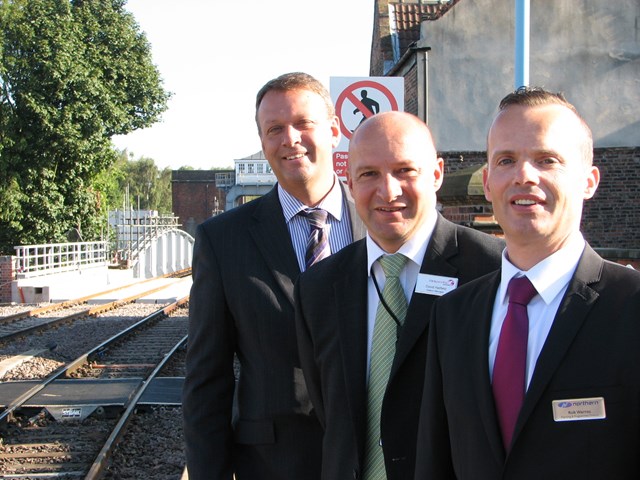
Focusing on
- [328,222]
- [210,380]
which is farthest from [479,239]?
[210,380]

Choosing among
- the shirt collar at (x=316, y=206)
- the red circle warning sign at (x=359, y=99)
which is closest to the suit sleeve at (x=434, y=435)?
the shirt collar at (x=316, y=206)

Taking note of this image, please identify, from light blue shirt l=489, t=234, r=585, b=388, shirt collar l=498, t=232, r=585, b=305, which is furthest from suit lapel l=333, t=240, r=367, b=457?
shirt collar l=498, t=232, r=585, b=305

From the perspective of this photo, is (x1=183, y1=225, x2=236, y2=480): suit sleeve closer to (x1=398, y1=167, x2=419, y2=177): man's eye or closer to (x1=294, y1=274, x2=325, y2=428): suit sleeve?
(x1=294, y1=274, x2=325, y2=428): suit sleeve

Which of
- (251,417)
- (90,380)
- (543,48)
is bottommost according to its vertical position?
(90,380)

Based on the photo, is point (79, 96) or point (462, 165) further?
point (79, 96)

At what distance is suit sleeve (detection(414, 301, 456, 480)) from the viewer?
2.08 m

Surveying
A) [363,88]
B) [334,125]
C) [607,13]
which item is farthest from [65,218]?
[334,125]

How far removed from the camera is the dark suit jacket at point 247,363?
2863 millimetres

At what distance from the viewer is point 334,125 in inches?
128

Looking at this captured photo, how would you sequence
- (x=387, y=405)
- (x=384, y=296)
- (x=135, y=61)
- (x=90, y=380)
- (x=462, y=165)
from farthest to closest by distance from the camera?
1. (x=135, y=61)
2. (x=462, y=165)
3. (x=90, y=380)
4. (x=384, y=296)
5. (x=387, y=405)

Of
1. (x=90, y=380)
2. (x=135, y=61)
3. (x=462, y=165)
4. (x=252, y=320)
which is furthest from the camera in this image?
(x=135, y=61)

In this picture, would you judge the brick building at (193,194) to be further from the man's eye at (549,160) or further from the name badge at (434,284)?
the man's eye at (549,160)

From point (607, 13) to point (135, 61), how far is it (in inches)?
966

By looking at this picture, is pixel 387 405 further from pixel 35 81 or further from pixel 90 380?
pixel 35 81
